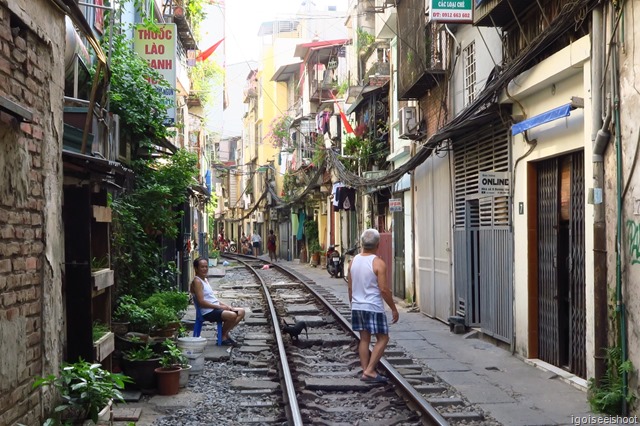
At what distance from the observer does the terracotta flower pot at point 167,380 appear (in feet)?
26.7

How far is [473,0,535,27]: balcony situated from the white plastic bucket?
20.4ft

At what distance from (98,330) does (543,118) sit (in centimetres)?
575

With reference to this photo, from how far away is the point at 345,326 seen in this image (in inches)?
536

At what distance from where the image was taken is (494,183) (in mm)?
10922

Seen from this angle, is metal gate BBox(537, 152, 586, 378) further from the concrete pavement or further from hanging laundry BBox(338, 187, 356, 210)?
hanging laundry BBox(338, 187, 356, 210)

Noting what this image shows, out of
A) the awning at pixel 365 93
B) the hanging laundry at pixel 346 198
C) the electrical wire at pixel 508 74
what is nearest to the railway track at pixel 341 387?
the electrical wire at pixel 508 74

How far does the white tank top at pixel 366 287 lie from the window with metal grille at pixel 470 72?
5.53m

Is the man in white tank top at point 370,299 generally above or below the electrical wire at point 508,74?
below

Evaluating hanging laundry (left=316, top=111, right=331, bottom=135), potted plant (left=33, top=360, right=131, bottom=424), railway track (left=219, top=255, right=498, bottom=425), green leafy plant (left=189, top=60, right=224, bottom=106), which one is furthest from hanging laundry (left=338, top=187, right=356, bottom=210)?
potted plant (left=33, top=360, right=131, bottom=424)

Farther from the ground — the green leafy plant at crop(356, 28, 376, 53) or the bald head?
the green leafy plant at crop(356, 28, 376, 53)

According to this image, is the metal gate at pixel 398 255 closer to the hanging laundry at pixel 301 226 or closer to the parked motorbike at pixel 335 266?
the parked motorbike at pixel 335 266

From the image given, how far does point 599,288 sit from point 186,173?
831 cm

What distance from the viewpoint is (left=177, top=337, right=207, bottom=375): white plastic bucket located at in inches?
367

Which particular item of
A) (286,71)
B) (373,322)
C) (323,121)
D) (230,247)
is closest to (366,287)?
(373,322)
